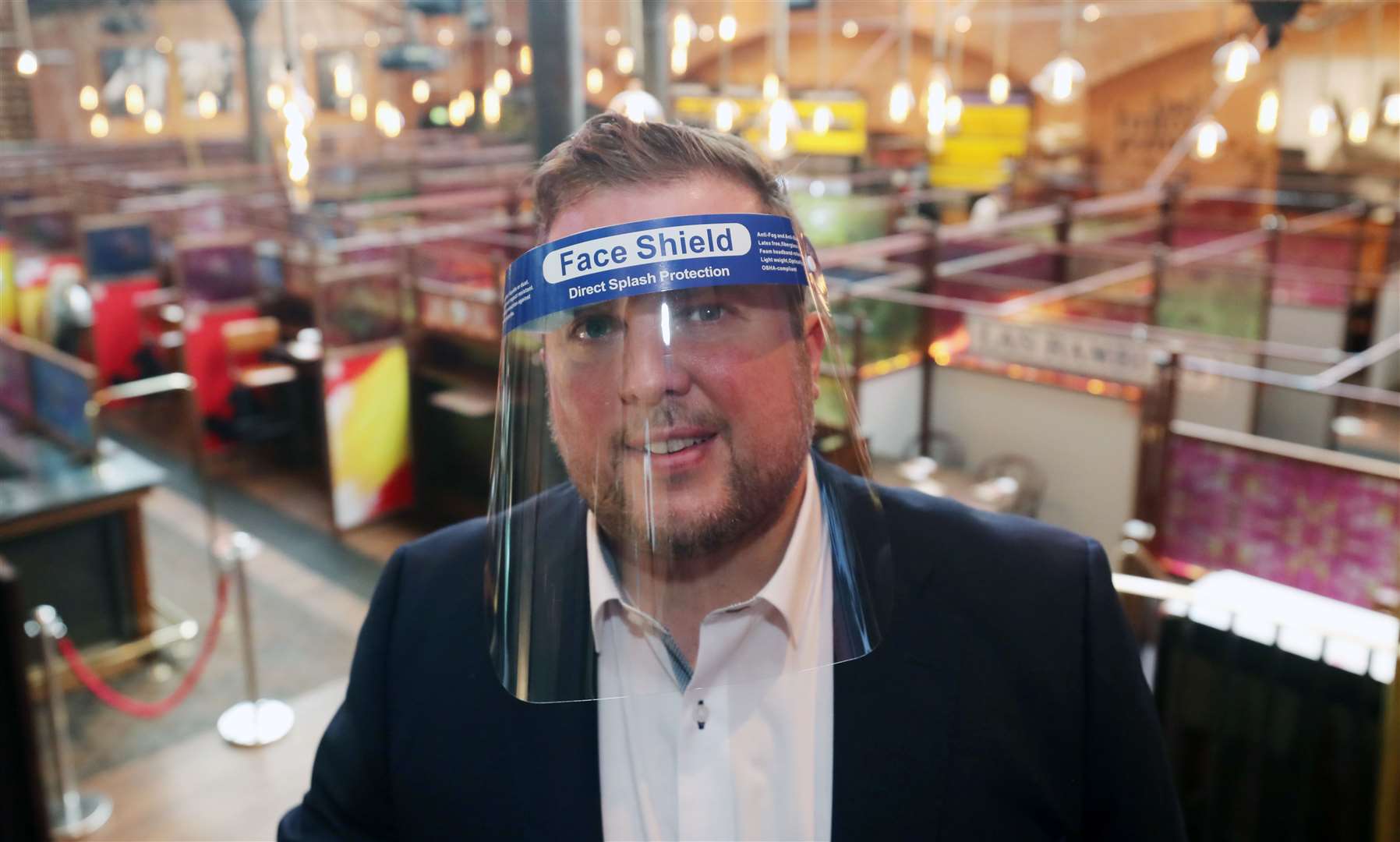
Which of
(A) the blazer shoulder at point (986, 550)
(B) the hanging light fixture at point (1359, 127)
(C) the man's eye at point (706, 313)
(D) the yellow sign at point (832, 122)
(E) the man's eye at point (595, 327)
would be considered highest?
(D) the yellow sign at point (832, 122)

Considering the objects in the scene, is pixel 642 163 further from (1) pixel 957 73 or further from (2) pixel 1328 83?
(1) pixel 957 73

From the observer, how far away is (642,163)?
33.1 inches

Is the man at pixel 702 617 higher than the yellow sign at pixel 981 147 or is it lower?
lower

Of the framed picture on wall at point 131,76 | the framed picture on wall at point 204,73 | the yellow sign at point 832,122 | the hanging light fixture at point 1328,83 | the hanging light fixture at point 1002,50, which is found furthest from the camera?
the framed picture on wall at point 204,73

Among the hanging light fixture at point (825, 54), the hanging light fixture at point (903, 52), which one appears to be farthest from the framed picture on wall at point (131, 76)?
the hanging light fixture at point (903, 52)

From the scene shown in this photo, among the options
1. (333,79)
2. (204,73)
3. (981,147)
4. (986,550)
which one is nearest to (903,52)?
(981,147)

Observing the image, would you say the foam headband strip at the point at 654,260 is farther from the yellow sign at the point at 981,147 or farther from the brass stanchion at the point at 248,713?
the yellow sign at the point at 981,147

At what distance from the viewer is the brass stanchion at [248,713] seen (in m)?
3.71

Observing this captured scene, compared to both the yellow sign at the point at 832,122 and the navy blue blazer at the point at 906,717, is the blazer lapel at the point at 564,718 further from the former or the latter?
the yellow sign at the point at 832,122

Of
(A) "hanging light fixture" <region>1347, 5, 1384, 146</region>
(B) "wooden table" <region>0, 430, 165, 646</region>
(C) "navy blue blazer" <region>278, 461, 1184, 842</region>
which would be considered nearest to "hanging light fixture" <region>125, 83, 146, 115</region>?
(B) "wooden table" <region>0, 430, 165, 646</region>

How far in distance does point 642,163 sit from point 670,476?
244mm

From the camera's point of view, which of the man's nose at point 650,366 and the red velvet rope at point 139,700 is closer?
the man's nose at point 650,366

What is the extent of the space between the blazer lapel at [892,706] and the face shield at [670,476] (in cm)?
1

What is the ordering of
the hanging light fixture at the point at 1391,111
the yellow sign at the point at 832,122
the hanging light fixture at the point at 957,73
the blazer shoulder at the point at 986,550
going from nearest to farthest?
1. the blazer shoulder at the point at 986,550
2. the hanging light fixture at the point at 1391,111
3. the hanging light fixture at the point at 957,73
4. the yellow sign at the point at 832,122
